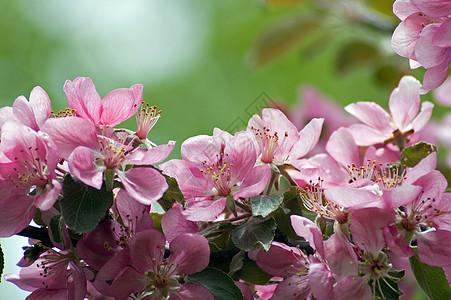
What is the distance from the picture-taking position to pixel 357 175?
1.00m

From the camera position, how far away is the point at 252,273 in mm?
905

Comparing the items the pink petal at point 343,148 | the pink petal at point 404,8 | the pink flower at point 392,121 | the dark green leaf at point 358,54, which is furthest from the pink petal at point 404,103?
the dark green leaf at point 358,54

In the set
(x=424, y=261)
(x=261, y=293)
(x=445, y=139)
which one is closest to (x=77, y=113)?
(x=261, y=293)

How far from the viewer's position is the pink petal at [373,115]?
3.81 ft

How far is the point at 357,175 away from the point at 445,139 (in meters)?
1.18

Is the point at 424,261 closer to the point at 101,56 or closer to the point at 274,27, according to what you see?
the point at 274,27

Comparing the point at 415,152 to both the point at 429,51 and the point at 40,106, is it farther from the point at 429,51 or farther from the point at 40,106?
the point at 40,106

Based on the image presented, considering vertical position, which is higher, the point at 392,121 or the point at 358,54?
the point at 358,54

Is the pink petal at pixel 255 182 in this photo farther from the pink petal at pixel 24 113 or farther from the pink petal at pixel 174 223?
the pink petal at pixel 24 113

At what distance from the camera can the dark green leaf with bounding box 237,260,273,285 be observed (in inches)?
35.5

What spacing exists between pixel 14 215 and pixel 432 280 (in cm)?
53

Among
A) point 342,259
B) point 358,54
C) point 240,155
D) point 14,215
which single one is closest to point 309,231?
point 342,259

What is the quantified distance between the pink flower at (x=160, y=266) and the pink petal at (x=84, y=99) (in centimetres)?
18

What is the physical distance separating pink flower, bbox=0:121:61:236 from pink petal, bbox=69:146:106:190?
3 cm
